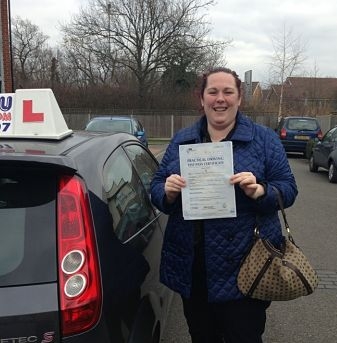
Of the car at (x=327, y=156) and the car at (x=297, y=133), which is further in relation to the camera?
the car at (x=297, y=133)

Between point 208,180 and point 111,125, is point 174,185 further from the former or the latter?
point 111,125

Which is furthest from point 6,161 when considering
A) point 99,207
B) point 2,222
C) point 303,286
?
point 303,286

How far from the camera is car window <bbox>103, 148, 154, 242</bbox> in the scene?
225 cm

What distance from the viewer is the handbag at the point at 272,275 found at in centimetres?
230

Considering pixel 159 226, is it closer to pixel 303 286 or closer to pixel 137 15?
pixel 303 286

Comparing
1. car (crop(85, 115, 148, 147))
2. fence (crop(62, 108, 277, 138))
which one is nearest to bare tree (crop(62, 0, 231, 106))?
fence (crop(62, 108, 277, 138))

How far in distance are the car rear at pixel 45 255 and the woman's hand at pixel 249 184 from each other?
28.9 inches

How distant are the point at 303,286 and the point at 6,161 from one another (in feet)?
4.81

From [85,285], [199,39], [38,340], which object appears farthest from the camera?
[199,39]

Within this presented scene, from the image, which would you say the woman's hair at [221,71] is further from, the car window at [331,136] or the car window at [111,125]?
the car window at [111,125]

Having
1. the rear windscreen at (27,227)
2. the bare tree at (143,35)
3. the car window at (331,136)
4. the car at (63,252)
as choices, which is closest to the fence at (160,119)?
the bare tree at (143,35)

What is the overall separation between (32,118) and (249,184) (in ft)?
3.76

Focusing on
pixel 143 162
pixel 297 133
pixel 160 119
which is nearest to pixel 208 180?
pixel 143 162

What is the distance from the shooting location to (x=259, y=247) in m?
2.35
